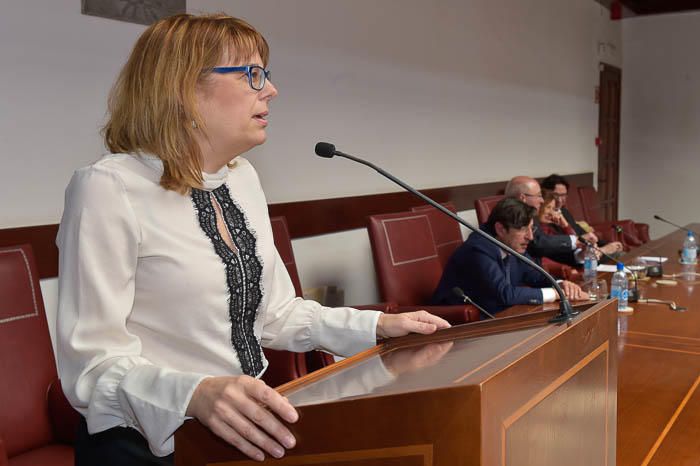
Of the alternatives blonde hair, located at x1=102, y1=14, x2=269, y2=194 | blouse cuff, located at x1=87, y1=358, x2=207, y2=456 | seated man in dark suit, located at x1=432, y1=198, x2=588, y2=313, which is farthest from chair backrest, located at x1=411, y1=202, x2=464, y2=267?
blouse cuff, located at x1=87, y1=358, x2=207, y2=456

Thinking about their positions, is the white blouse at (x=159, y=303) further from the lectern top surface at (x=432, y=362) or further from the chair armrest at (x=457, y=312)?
Answer: the chair armrest at (x=457, y=312)

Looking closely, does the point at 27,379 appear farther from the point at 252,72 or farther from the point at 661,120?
the point at 661,120

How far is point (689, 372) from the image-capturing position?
6.08ft

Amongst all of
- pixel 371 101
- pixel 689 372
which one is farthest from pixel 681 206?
pixel 689 372

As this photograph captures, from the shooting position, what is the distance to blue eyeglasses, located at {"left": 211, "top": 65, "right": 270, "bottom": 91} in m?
1.24

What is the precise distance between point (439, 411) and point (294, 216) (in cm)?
288

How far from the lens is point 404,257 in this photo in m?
3.19

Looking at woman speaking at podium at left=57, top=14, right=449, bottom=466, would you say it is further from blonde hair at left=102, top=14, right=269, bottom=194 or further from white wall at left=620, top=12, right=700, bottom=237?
white wall at left=620, top=12, right=700, bottom=237

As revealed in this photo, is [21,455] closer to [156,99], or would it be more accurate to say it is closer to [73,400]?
[73,400]

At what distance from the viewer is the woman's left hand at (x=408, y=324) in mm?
1205

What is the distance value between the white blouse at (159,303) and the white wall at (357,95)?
134 cm

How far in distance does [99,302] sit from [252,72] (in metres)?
0.45

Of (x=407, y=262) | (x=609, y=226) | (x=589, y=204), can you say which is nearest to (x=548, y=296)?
(x=407, y=262)

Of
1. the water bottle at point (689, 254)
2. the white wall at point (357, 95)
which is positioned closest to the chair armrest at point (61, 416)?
the white wall at point (357, 95)
